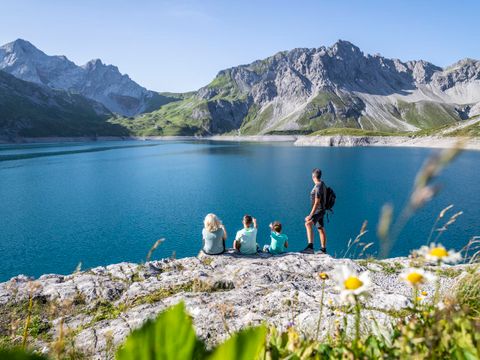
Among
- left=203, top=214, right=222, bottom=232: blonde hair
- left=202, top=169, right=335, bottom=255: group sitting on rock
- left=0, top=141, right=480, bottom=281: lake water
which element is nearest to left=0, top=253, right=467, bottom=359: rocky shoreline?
left=202, top=169, right=335, bottom=255: group sitting on rock

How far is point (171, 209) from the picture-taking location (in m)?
44.1

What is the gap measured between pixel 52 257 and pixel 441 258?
33.7 m

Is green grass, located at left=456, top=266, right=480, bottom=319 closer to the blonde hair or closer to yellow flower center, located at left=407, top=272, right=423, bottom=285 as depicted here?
yellow flower center, located at left=407, top=272, right=423, bottom=285

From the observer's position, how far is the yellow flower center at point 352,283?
1816 mm

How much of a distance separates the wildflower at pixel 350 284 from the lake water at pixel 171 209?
27.1 m

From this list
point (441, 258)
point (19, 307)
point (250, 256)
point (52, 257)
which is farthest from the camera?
point (52, 257)

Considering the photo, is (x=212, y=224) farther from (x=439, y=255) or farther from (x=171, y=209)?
(x=171, y=209)

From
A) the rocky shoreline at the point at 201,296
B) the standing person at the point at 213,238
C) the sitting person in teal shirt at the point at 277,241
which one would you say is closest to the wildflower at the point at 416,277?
the rocky shoreline at the point at 201,296

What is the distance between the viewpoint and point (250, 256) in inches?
495

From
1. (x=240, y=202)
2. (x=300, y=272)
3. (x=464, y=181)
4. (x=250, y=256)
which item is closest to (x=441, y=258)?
(x=300, y=272)

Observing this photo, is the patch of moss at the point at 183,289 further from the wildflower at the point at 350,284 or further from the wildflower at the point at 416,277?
the wildflower at the point at 416,277

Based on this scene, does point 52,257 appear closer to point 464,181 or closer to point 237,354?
point 237,354

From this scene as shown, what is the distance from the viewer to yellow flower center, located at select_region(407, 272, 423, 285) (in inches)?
68.0

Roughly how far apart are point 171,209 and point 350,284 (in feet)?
143
